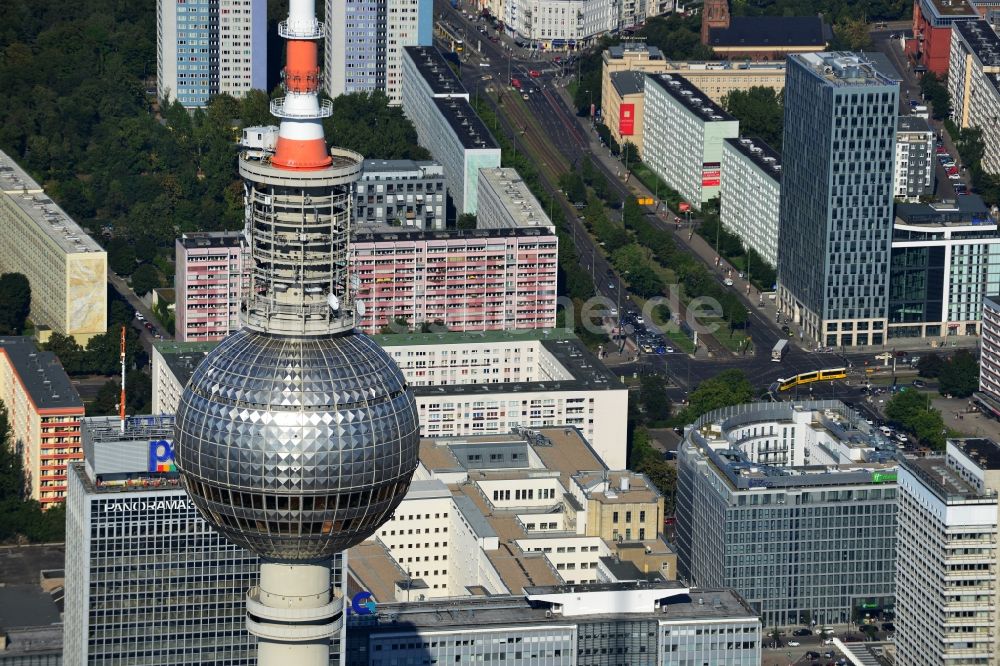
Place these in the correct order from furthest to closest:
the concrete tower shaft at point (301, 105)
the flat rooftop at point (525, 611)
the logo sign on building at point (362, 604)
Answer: the logo sign on building at point (362, 604), the flat rooftop at point (525, 611), the concrete tower shaft at point (301, 105)

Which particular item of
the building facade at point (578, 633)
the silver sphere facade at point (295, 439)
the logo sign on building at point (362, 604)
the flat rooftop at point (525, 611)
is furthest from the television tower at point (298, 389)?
the logo sign on building at point (362, 604)

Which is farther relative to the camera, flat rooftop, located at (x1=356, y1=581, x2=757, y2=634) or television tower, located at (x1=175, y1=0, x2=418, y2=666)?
flat rooftop, located at (x1=356, y1=581, x2=757, y2=634)

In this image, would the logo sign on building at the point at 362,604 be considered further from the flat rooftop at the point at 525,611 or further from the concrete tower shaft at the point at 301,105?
the concrete tower shaft at the point at 301,105

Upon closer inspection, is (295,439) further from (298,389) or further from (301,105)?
(301,105)

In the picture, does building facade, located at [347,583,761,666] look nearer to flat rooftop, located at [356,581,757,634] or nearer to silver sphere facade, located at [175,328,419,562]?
flat rooftop, located at [356,581,757,634]

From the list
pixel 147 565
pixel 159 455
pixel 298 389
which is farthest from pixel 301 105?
pixel 147 565

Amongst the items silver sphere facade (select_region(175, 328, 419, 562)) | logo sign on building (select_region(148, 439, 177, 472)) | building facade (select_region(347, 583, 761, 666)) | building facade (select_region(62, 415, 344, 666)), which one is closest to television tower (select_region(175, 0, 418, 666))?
silver sphere facade (select_region(175, 328, 419, 562))
